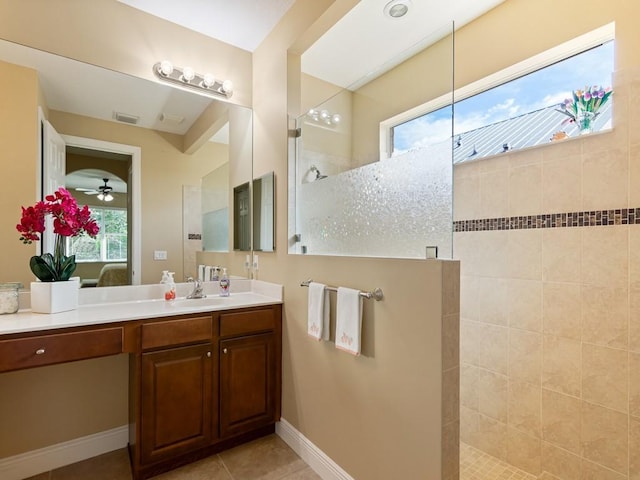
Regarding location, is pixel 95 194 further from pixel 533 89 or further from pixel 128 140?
pixel 533 89

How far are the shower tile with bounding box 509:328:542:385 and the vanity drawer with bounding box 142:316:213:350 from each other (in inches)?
72.6

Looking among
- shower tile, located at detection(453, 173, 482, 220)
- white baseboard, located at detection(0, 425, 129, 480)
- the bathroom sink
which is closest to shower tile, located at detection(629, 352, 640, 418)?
shower tile, located at detection(453, 173, 482, 220)

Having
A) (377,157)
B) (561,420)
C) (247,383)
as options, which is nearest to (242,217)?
(247,383)

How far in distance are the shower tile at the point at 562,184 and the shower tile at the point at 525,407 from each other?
1.04 metres

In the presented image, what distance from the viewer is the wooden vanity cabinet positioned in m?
1.80

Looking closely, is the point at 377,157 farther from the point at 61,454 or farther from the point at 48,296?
the point at 61,454

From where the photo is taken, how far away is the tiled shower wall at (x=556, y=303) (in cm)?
161

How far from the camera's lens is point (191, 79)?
7.91ft

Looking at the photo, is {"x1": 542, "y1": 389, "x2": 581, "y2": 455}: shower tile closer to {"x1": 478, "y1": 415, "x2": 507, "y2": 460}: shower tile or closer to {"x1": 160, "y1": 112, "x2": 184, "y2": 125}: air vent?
{"x1": 478, "y1": 415, "x2": 507, "y2": 460}: shower tile

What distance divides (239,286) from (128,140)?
1313mm

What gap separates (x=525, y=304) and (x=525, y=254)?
30 centimetres

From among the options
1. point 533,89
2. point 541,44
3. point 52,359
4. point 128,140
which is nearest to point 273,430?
point 52,359

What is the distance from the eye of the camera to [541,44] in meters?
1.99

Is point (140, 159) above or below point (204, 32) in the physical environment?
below
